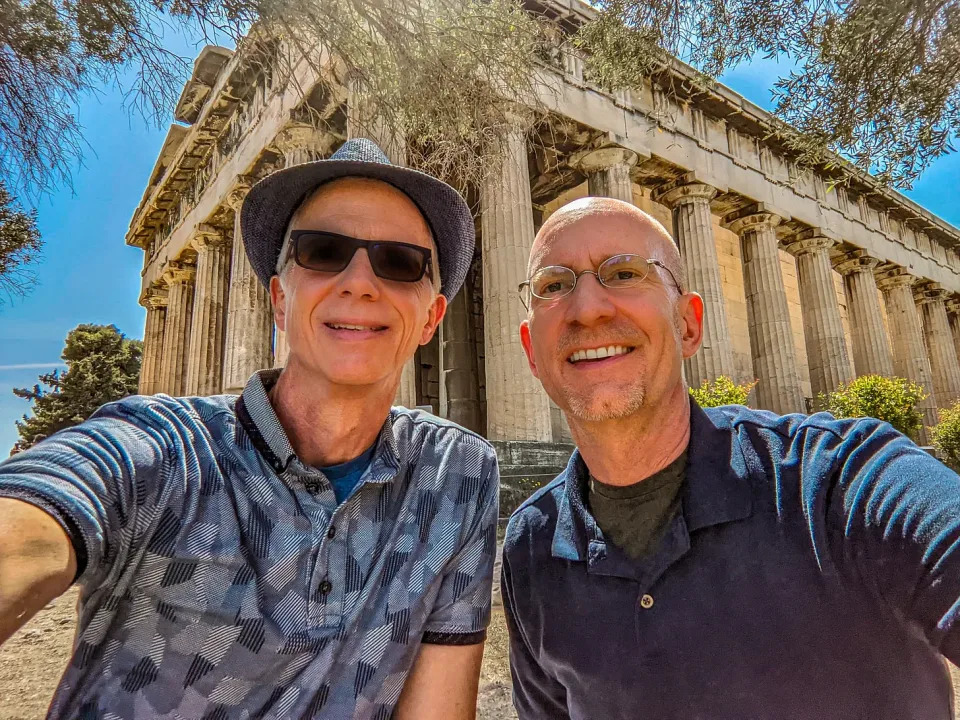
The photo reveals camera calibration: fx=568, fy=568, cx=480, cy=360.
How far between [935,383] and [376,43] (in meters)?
26.2

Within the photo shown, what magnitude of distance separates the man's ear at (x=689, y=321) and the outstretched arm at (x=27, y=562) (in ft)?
5.85

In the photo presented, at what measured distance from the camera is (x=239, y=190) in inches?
543

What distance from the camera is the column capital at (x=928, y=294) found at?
22.6 meters

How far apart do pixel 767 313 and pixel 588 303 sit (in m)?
15.4

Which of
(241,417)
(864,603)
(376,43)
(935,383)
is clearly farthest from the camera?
(935,383)

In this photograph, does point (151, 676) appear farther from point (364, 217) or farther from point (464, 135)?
point (464, 135)

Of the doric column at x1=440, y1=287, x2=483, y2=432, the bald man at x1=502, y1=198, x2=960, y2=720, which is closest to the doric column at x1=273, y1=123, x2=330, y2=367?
the doric column at x1=440, y1=287, x2=483, y2=432

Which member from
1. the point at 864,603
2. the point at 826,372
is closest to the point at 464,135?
the point at 864,603

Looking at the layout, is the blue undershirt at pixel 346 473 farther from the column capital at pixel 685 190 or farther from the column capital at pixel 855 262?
the column capital at pixel 855 262

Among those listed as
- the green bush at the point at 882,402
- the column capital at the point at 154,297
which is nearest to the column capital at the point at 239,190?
the column capital at the point at 154,297

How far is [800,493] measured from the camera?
4.79ft

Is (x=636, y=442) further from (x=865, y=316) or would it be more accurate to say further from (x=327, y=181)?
(x=865, y=316)

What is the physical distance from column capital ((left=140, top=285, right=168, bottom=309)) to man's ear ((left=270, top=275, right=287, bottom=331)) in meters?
21.7

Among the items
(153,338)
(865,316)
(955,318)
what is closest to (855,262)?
(865,316)
